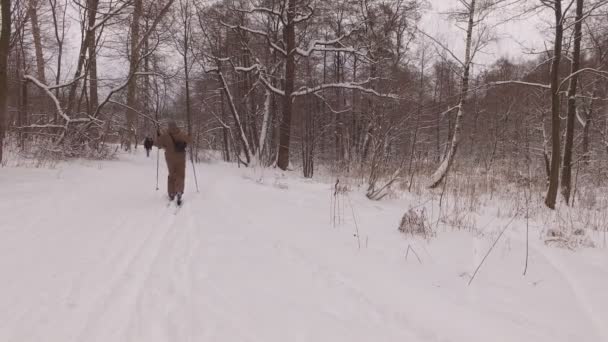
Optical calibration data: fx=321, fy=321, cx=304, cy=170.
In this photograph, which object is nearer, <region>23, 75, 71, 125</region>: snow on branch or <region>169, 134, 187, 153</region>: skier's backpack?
<region>169, 134, 187, 153</region>: skier's backpack

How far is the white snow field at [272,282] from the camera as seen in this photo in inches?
83.8

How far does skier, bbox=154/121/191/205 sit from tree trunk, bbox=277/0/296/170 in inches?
302

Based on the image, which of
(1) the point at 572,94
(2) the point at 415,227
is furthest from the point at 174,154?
(1) the point at 572,94

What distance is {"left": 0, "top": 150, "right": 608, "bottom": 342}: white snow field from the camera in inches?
83.8

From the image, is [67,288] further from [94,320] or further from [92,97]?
[92,97]

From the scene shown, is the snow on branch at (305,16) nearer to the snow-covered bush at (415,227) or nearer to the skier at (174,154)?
the skier at (174,154)

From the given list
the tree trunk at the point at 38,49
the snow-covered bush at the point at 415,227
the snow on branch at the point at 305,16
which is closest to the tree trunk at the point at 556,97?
the snow-covered bush at the point at 415,227

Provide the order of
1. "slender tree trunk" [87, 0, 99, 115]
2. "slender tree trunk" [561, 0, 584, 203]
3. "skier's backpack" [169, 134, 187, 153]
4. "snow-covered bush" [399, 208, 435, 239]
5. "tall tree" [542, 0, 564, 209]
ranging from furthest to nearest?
1. "slender tree trunk" [87, 0, 99, 115]
2. "slender tree trunk" [561, 0, 584, 203]
3. "tall tree" [542, 0, 564, 209]
4. "skier's backpack" [169, 134, 187, 153]
5. "snow-covered bush" [399, 208, 435, 239]

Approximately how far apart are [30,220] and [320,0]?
13688mm

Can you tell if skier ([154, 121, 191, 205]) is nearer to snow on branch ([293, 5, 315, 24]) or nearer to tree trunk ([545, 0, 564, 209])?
snow on branch ([293, 5, 315, 24])

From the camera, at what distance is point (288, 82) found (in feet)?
46.2

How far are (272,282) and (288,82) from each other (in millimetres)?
12276

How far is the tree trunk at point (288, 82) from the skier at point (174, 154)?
7.67 m

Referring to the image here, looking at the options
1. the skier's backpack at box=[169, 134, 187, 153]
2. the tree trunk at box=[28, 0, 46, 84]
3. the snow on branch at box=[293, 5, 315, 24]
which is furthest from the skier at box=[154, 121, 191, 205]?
the tree trunk at box=[28, 0, 46, 84]
